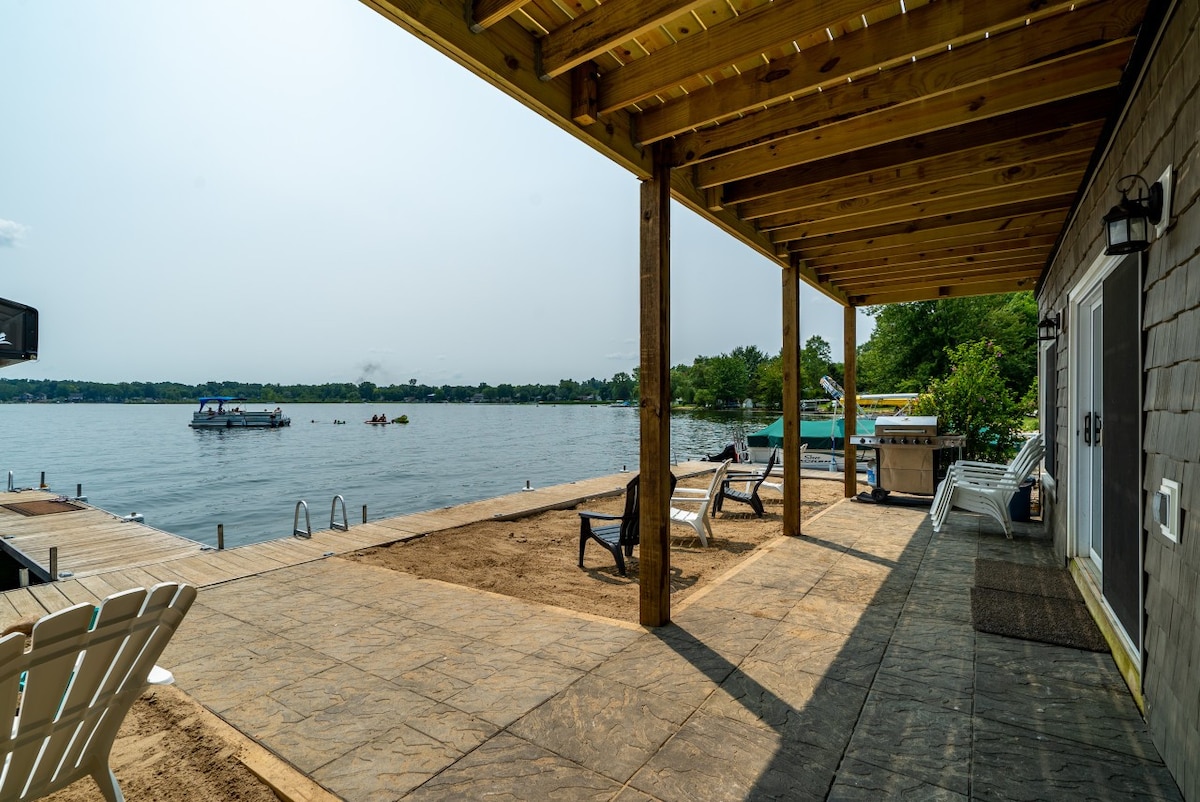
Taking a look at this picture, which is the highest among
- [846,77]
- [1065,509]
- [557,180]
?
[557,180]

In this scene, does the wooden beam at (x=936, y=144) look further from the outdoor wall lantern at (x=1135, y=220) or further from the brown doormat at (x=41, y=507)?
the brown doormat at (x=41, y=507)

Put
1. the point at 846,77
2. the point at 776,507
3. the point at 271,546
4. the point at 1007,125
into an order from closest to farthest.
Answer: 1. the point at 846,77
2. the point at 1007,125
3. the point at 271,546
4. the point at 776,507

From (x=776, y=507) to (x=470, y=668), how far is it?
5927 mm

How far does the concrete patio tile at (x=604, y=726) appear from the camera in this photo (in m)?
1.96

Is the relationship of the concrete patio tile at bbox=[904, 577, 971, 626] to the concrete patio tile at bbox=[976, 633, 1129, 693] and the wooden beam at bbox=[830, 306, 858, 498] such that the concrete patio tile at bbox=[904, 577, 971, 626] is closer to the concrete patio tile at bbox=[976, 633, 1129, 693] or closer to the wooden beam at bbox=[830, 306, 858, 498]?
the concrete patio tile at bbox=[976, 633, 1129, 693]

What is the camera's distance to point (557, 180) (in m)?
8.17

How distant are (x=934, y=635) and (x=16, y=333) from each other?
6987 millimetres

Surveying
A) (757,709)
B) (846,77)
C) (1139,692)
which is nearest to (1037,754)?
(1139,692)

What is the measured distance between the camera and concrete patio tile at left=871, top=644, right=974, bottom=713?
2.35 m

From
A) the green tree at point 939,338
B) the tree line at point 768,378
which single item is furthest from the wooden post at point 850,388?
the green tree at point 939,338

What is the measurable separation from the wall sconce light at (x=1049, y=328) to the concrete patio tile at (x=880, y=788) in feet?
15.9

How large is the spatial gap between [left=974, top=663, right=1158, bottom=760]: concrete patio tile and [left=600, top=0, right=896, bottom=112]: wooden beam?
2849mm

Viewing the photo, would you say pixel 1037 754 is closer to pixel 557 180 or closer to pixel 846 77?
pixel 846 77

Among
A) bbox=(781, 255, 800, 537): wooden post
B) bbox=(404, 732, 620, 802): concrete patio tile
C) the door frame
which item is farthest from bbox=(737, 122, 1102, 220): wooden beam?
bbox=(404, 732, 620, 802): concrete patio tile
